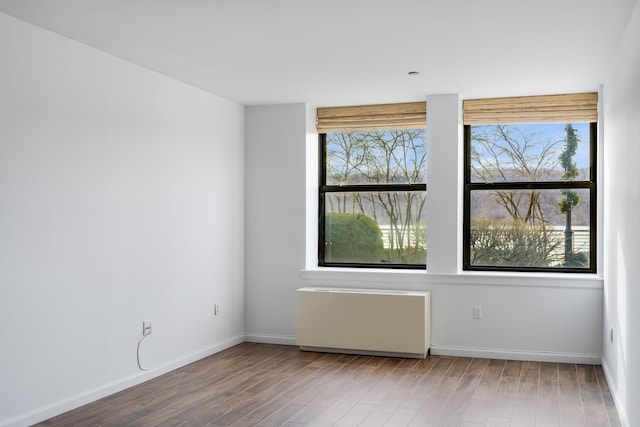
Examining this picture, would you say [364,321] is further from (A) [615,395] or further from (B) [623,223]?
(B) [623,223]

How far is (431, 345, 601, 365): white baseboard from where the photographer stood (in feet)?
17.9

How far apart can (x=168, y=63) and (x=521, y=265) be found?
369 cm

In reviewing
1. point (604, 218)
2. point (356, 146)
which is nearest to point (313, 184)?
point (356, 146)

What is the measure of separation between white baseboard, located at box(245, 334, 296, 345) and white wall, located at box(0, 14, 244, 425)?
1.42 ft

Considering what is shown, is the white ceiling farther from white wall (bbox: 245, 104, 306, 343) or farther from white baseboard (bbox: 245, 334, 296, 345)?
white baseboard (bbox: 245, 334, 296, 345)

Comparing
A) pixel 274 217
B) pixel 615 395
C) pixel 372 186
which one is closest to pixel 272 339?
pixel 274 217

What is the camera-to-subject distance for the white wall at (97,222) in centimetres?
374

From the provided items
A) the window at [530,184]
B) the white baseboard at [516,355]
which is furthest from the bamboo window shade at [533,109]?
the white baseboard at [516,355]

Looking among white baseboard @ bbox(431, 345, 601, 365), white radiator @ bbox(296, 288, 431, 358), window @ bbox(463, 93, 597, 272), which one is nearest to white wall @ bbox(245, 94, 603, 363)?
white baseboard @ bbox(431, 345, 601, 365)

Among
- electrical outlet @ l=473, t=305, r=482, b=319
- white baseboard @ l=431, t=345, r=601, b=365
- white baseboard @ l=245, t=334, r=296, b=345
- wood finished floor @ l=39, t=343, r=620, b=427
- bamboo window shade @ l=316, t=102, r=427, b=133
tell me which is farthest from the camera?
white baseboard @ l=245, t=334, r=296, b=345

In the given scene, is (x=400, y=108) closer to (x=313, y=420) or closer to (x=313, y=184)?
(x=313, y=184)

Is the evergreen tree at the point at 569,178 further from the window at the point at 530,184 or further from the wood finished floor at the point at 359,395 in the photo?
the wood finished floor at the point at 359,395

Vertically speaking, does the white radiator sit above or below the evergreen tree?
below

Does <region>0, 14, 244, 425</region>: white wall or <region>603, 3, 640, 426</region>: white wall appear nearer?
<region>603, 3, 640, 426</region>: white wall
